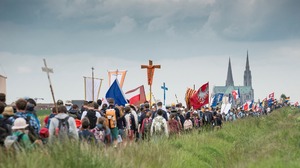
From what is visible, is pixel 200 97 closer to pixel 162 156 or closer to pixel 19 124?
pixel 162 156

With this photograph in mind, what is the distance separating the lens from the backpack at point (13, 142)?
385 inches

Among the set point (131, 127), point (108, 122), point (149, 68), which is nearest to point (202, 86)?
point (149, 68)

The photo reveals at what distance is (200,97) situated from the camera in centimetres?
3089

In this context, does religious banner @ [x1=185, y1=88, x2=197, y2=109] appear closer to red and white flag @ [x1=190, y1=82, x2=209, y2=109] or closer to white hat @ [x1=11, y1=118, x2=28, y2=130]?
red and white flag @ [x1=190, y1=82, x2=209, y2=109]

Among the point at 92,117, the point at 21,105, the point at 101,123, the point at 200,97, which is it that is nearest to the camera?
the point at 21,105

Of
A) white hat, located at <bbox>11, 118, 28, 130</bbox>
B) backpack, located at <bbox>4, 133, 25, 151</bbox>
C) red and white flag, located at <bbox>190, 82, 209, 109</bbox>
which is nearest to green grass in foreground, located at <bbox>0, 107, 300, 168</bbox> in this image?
backpack, located at <bbox>4, 133, 25, 151</bbox>

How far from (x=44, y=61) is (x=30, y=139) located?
4116 mm

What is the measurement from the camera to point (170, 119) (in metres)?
21.2

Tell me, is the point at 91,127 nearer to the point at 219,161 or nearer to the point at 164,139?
the point at 164,139

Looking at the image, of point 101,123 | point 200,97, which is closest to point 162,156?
point 101,123

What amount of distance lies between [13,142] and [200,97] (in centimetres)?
2148

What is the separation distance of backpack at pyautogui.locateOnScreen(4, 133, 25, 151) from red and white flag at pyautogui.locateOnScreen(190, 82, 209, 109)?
2078cm

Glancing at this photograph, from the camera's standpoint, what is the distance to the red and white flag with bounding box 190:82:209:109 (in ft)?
100

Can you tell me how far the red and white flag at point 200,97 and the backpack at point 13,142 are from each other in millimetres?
20783
